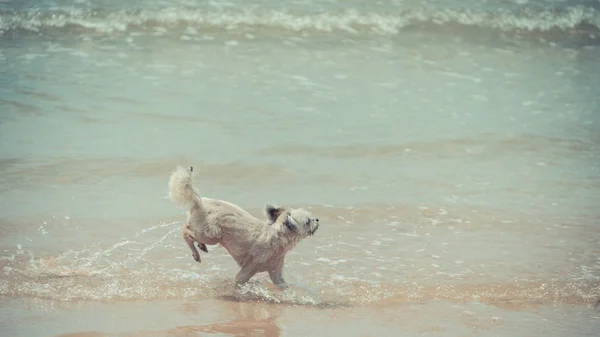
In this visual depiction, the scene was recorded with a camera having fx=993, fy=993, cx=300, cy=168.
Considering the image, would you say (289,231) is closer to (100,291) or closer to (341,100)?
(100,291)

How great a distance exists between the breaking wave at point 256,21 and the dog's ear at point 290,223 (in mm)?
10144

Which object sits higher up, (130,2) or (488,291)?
(130,2)

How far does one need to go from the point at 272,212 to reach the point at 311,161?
369 cm

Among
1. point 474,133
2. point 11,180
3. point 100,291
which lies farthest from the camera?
point 474,133

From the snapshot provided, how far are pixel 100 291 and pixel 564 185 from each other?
228 inches

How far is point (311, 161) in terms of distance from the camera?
11.5m

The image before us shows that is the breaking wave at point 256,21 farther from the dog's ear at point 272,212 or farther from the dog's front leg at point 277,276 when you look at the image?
the dog's front leg at point 277,276

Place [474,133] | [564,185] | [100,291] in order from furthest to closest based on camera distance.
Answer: [474,133], [564,185], [100,291]

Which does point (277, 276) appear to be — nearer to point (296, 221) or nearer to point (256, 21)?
point (296, 221)

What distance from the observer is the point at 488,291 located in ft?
26.1

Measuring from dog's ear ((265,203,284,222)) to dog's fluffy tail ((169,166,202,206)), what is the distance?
57 cm

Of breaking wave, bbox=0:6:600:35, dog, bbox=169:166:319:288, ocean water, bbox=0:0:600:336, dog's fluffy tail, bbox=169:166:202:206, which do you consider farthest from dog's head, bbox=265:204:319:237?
breaking wave, bbox=0:6:600:35

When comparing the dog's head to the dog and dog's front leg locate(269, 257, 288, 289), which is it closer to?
the dog

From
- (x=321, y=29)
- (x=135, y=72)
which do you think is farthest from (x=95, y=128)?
(x=321, y=29)
